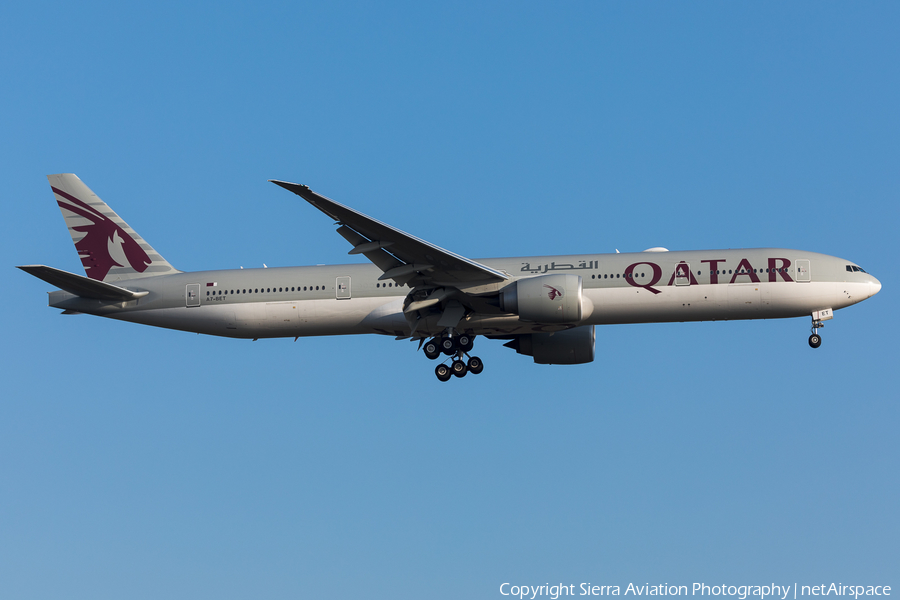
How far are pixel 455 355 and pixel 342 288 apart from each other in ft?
15.4

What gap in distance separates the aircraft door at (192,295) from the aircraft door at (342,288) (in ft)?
17.7

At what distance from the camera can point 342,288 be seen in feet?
115

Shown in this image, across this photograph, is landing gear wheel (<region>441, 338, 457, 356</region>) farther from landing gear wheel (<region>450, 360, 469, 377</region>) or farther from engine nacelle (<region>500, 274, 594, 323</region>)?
engine nacelle (<region>500, 274, 594, 323</region>)

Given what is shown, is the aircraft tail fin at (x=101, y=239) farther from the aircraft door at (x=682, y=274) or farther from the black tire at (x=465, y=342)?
the aircraft door at (x=682, y=274)

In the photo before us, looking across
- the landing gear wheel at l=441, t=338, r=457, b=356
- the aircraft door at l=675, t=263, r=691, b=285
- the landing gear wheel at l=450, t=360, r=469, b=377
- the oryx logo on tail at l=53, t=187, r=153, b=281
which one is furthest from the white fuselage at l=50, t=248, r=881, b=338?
the oryx logo on tail at l=53, t=187, r=153, b=281

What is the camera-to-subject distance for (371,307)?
114ft

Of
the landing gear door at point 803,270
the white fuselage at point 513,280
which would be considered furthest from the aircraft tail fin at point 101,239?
the landing gear door at point 803,270

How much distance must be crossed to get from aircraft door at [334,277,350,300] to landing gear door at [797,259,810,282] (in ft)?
51.0

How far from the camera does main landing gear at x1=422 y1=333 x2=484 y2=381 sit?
34.7 metres

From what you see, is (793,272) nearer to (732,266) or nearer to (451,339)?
(732,266)

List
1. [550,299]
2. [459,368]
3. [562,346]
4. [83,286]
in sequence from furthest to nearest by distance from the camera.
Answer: [562,346] → [83,286] → [459,368] → [550,299]

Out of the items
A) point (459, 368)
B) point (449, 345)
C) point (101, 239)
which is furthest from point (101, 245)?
point (459, 368)

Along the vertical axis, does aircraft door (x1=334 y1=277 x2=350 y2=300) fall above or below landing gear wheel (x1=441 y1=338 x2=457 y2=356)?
above

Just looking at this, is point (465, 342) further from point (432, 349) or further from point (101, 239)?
point (101, 239)
